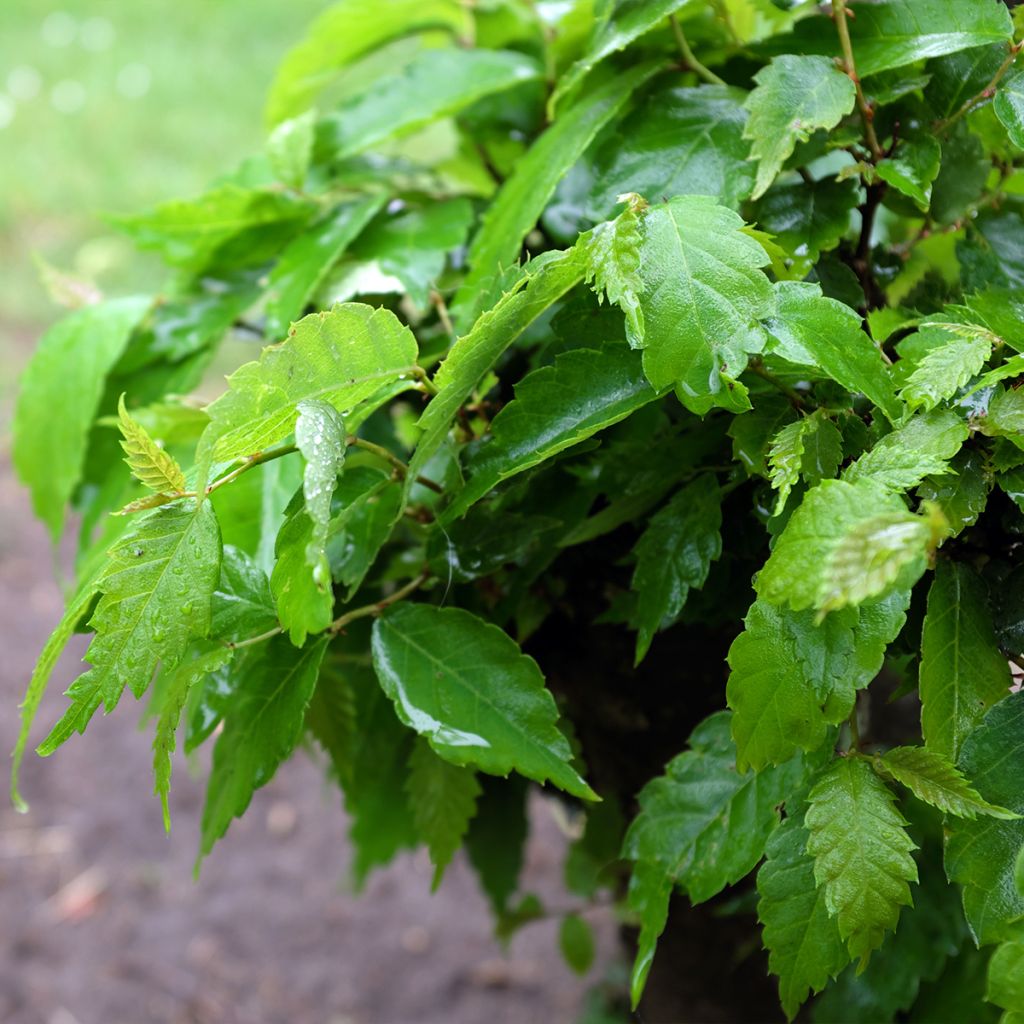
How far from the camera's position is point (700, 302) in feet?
1.57

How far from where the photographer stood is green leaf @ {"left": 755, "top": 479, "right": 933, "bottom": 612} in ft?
1.22

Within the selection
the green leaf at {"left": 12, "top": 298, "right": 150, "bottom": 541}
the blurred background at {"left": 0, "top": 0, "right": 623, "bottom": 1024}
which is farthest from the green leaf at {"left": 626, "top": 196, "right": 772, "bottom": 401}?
the blurred background at {"left": 0, "top": 0, "right": 623, "bottom": 1024}

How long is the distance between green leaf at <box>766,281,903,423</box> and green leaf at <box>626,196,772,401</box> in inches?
0.6

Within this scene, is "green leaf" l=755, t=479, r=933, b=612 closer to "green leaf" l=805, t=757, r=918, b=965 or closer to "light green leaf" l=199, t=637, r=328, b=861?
"green leaf" l=805, t=757, r=918, b=965

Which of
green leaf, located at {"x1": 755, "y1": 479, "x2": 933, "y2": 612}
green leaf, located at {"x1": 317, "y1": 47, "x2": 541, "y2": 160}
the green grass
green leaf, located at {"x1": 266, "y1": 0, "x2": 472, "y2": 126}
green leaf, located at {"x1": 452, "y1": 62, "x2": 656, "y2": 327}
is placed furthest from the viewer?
the green grass

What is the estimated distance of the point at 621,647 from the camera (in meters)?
0.78

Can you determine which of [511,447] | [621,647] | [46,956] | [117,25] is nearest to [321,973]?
[46,956]

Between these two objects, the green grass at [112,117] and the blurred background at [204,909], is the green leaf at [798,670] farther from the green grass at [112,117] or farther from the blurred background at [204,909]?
the green grass at [112,117]

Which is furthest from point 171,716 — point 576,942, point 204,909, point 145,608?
point 204,909

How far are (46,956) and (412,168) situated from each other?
151 cm

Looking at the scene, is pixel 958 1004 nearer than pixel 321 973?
Yes

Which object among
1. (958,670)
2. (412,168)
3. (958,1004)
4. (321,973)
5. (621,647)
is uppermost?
(412,168)

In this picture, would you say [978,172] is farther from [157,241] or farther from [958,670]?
[157,241]

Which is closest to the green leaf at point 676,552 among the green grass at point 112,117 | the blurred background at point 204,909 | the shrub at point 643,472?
the shrub at point 643,472
